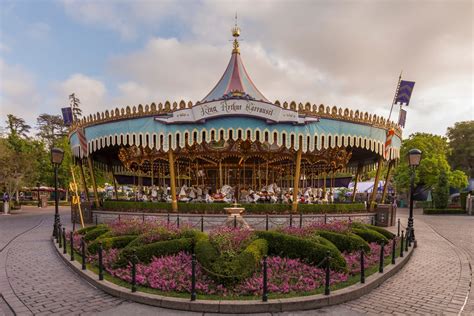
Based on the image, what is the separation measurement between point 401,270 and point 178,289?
676cm

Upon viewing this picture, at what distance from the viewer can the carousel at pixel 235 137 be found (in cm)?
1619

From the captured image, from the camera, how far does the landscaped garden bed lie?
7059mm

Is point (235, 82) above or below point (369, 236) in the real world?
above

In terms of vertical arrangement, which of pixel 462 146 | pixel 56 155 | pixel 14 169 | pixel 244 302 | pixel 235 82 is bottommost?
pixel 244 302

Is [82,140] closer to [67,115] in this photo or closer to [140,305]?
[67,115]

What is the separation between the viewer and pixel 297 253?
8.96 metres

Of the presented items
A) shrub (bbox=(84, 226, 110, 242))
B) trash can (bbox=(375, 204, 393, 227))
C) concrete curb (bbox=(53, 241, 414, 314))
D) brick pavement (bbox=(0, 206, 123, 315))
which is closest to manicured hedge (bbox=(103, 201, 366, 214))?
trash can (bbox=(375, 204, 393, 227))

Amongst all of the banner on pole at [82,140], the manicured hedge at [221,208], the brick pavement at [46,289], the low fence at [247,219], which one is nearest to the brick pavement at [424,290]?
the brick pavement at [46,289]

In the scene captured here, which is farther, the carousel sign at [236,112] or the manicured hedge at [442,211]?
the manicured hedge at [442,211]

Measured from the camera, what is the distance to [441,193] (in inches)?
1535

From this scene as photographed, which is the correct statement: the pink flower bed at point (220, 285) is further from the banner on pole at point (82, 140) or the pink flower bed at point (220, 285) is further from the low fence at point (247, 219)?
the banner on pole at point (82, 140)

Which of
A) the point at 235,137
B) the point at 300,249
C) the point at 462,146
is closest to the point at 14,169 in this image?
the point at 235,137

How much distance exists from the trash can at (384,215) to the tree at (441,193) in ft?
77.3

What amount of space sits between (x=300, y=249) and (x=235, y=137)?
8.14m
